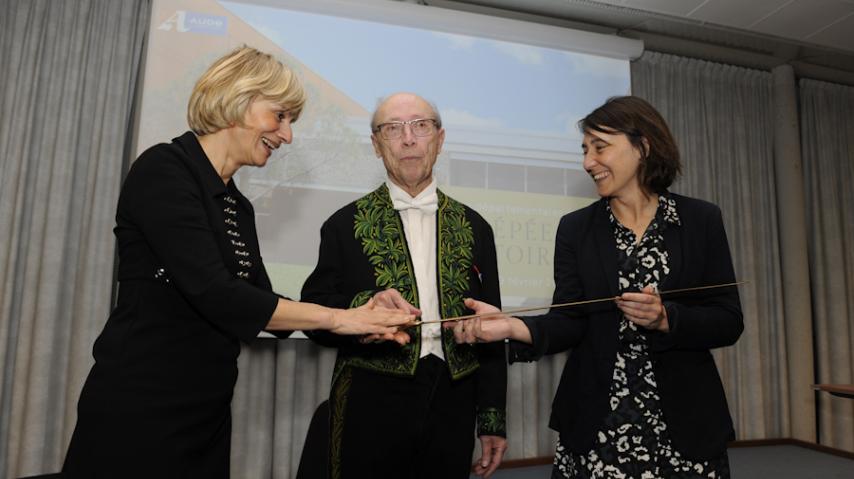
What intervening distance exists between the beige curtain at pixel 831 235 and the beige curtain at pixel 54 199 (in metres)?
5.24

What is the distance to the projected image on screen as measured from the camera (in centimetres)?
300

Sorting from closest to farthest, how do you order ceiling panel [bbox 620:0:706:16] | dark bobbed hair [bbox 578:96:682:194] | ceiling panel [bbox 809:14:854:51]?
dark bobbed hair [bbox 578:96:682:194]
ceiling panel [bbox 620:0:706:16]
ceiling panel [bbox 809:14:854:51]

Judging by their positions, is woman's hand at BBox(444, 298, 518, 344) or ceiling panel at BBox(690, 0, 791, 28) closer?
woman's hand at BBox(444, 298, 518, 344)

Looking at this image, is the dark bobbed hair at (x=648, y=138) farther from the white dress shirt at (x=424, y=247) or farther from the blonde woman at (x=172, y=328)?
the blonde woman at (x=172, y=328)

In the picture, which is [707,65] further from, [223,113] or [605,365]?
[223,113]

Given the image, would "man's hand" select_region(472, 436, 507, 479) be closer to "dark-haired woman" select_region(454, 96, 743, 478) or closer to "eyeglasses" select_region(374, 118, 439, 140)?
"dark-haired woman" select_region(454, 96, 743, 478)

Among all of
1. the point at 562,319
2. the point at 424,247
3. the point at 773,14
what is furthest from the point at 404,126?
the point at 773,14

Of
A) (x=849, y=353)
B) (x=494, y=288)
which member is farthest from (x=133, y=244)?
(x=849, y=353)

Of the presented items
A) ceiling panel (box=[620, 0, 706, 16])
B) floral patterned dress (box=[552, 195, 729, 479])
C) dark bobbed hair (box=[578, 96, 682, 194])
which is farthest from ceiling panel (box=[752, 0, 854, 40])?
floral patterned dress (box=[552, 195, 729, 479])

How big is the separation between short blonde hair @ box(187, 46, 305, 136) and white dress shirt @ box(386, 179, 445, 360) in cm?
48

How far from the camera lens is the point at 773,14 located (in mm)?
4020

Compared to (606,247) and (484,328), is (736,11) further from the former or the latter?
(484,328)

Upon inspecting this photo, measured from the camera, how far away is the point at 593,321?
1436 mm

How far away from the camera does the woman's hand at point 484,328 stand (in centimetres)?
142
